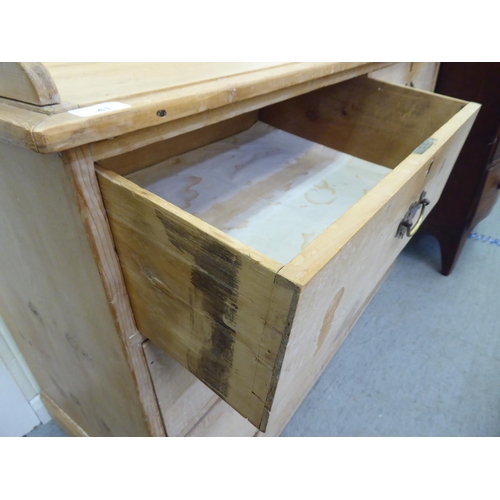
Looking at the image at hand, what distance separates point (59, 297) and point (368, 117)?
24.6 inches

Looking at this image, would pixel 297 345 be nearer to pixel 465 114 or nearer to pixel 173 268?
pixel 173 268

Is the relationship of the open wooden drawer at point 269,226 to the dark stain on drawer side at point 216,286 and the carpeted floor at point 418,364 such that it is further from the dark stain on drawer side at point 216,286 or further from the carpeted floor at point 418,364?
the carpeted floor at point 418,364

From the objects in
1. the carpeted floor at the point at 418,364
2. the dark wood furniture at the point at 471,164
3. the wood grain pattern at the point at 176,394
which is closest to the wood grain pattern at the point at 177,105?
the wood grain pattern at the point at 176,394

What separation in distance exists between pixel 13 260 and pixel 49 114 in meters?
0.29

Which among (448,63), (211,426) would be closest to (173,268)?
(211,426)

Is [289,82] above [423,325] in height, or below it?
above

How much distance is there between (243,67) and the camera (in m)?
0.45

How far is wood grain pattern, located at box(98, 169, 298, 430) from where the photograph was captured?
0.28 m

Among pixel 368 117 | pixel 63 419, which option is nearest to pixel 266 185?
pixel 368 117

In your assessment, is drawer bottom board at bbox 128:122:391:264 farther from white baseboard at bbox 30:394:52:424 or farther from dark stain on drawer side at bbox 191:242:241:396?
white baseboard at bbox 30:394:52:424

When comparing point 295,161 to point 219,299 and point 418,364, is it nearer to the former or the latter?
point 219,299

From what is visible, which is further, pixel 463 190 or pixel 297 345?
pixel 463 190

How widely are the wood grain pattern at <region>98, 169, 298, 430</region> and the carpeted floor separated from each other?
645 mm

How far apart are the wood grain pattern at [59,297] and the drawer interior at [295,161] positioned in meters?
0.19
